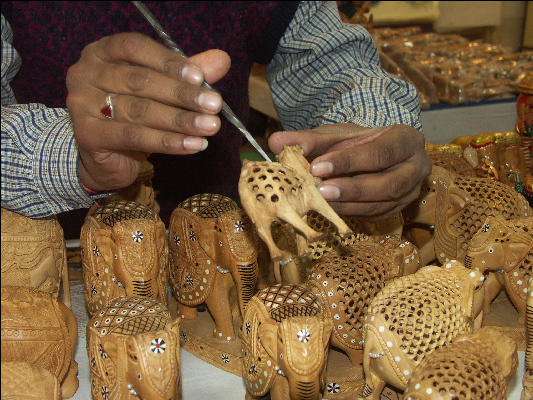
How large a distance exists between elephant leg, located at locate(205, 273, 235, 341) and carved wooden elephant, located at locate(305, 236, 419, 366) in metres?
0.23

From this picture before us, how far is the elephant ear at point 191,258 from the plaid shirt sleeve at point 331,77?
374 mm

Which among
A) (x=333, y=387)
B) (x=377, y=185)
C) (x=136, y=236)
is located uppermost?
(x=377, y=185)

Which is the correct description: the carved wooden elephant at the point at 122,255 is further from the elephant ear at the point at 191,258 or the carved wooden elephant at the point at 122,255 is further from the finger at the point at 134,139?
the finger at the point at 134,139

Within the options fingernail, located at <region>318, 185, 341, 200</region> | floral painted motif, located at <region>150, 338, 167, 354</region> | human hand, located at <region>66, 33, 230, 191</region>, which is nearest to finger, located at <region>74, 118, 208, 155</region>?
human hand, located at <region>66, 33, 230, 191</region>

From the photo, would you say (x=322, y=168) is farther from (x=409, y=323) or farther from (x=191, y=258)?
(x=191, y=258)

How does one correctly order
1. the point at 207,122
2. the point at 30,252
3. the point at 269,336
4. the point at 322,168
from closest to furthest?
1. the point at 207,122
2. the point at 322,168
3. the point at 269,336
4. the point at 30,252

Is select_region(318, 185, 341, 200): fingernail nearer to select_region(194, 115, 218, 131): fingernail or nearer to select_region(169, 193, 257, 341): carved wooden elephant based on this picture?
select_region(194, 115, 218, 131): fingernail

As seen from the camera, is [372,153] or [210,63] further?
[372,153]

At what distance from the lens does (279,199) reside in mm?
934

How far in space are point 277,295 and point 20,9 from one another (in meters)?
0.88

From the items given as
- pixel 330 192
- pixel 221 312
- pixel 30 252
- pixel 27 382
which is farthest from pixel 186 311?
pixel 330 192

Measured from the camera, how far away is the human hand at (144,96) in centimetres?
91

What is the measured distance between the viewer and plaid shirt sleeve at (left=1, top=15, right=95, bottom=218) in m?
1.15

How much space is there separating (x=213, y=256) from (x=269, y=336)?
36 cm
